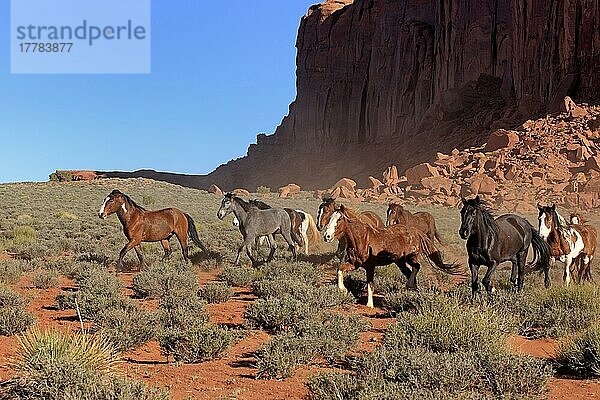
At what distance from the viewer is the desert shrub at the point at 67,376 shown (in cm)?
520

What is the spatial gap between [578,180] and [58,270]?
3484 centimetres

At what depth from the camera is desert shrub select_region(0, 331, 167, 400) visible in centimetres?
520

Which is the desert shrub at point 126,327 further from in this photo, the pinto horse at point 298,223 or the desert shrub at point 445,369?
the pinto horse at point 298,223

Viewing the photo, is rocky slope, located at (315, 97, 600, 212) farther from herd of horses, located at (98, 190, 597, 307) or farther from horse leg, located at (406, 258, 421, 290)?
horse leg, located at (406, 258, 421, 290)

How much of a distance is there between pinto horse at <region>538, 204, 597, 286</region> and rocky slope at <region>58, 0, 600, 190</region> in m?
38.2

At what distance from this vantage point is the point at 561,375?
689 centimetres

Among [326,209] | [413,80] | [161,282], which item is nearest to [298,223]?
[326,209]

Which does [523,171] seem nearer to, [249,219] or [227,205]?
[249,219]

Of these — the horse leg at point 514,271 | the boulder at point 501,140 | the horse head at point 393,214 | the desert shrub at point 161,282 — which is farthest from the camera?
the boulder at point 501,140

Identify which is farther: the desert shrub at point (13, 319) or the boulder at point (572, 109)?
the boulder at point (572, 109)

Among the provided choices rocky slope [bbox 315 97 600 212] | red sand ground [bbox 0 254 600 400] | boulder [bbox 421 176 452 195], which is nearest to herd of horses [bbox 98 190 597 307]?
red sand ground [bbox 0 254 600 400]

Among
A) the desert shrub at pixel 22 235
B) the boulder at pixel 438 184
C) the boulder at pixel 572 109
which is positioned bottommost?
the desert shrub at pixel 22 235

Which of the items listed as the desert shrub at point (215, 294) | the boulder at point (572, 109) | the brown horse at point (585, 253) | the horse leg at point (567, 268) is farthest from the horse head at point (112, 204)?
the boulder at point (572, 109)

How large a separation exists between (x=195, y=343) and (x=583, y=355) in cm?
452
